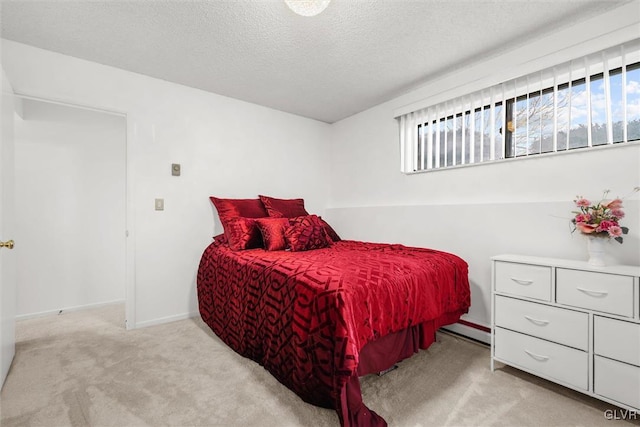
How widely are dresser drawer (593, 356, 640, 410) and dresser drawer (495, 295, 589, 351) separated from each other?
0.33 ft

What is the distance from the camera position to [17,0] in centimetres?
175

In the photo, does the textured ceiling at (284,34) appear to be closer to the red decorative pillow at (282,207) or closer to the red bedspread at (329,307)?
the red decorative pillow at (282,207)

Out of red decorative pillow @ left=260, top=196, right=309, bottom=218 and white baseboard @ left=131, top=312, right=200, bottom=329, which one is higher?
red decorative pillow @ left=260, top=196, right=309, bottom=218

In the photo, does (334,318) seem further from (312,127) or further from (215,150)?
(312,127)

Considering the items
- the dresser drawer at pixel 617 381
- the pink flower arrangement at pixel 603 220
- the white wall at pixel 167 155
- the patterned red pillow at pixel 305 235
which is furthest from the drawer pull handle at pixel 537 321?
the white wall at pixel 167 155

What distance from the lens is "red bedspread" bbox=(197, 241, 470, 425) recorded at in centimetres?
130

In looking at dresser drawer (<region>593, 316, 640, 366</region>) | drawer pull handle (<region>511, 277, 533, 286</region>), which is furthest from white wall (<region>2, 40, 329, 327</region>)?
dresser drawer (<region>593, 316, 640, 366</region>)

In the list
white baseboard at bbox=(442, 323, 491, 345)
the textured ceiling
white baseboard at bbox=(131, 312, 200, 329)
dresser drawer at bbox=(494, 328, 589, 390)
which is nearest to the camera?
dresser drawer at bbox=(494, 328, 589, 390)

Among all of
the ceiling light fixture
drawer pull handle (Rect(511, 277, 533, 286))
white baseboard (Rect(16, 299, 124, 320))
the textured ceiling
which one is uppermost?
the textured ceiling

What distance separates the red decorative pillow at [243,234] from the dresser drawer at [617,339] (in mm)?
2366

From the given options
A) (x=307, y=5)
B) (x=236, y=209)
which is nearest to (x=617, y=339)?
(x=307, y=5)

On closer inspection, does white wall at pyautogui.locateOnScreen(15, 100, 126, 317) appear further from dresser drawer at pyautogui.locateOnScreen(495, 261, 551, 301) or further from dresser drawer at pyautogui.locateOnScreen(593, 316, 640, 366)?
dresser drawer at pyautogui.locateOnScreen(593, 316, 640, 366)

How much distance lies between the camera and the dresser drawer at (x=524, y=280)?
66.3 inches

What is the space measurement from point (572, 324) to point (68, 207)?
4.61 metres
